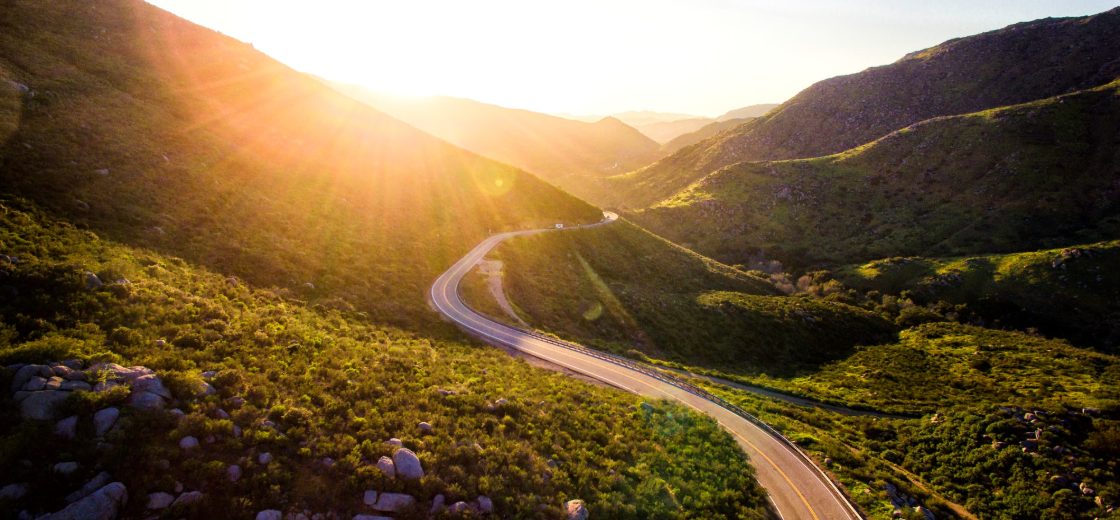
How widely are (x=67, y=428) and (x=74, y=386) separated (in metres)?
1.58

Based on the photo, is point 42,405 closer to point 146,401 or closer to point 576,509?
point 146,401

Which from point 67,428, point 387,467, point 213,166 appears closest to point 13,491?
point 67,428

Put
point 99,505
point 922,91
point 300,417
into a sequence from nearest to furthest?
point 99,505 < point 300,417 < point 922,91

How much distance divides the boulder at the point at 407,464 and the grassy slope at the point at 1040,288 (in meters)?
85.8

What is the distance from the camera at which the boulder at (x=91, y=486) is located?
7.74 metres

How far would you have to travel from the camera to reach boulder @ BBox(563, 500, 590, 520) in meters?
12.1

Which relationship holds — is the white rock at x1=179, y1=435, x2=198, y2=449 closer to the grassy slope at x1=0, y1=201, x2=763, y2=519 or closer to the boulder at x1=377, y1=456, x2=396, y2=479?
the grassy slope at x1=0, y1=201, x2=763, y2=519

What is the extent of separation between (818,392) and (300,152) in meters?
63.8

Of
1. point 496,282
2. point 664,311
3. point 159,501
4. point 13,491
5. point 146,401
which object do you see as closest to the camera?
point 13,491

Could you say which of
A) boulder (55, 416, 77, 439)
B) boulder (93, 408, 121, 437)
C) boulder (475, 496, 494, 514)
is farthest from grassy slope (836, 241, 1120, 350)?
boulder (55, 416, 77, 439)

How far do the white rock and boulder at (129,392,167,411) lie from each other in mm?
1311

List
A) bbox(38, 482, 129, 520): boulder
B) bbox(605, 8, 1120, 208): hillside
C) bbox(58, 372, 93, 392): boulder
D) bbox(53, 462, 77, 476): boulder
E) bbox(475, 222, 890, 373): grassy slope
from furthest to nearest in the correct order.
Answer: bbox(605, 8, 1120, 208): hillside
bbox(475, 222, 890, 373): grassy slope
bbox(58, 372, 93, 392): boulder
bbox(53, 462, 77, 476): boulder
bbox(38, 482, 129, 520): boulder

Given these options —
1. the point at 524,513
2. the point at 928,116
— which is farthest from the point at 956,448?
the point at 928,116

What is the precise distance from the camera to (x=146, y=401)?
10.3 m
